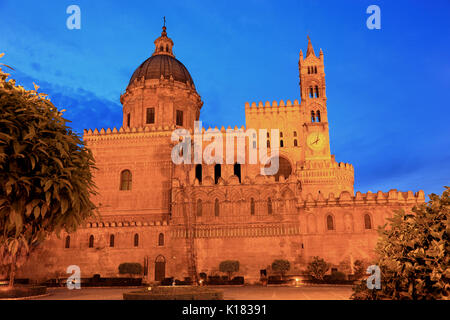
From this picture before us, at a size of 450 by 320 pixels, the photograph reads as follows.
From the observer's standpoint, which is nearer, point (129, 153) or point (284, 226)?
point (284, 226)

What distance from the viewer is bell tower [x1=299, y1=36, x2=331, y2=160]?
41.3m

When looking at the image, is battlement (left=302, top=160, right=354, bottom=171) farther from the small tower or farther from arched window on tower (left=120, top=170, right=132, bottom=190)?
arched window on tower (left=120, top=170, right=132, bottom=190)

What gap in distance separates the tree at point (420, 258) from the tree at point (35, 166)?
7.67 meters

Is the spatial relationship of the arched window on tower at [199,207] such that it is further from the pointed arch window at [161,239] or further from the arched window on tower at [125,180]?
the arched window on tower at [125,180]

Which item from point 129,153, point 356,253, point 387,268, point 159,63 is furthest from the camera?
point 159,63

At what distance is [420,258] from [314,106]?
3755cm

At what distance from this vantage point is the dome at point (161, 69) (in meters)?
46.0

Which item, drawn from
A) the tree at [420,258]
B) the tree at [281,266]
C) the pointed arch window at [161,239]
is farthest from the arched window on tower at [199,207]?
the tree at [420,258]

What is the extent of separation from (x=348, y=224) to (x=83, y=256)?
24694 millimetres

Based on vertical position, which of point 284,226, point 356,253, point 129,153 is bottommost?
point 356,253

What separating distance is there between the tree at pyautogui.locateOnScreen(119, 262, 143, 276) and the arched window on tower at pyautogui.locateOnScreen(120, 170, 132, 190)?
989 centimetres
